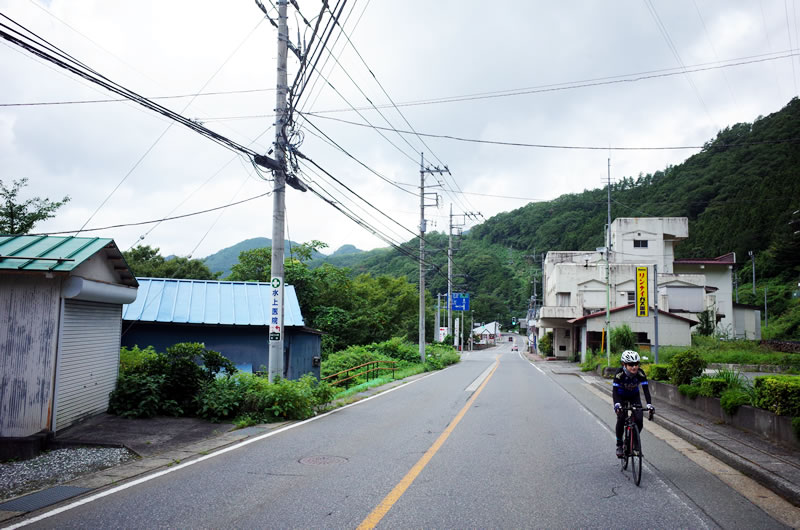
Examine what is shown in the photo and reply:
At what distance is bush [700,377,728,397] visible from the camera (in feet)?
38.5

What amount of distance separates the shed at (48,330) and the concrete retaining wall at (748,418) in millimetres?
11288

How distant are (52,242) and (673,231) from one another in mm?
62187

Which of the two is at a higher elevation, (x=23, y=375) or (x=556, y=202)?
(x=556, y=202)

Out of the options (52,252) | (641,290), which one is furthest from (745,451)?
(641,290)

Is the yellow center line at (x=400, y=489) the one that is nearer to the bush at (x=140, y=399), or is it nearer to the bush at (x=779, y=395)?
the bush at (x=140, y=399)

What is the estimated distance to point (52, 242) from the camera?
30.5ft

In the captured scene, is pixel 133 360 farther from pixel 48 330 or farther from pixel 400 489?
pixel 400 489

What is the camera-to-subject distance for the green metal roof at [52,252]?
8.09m

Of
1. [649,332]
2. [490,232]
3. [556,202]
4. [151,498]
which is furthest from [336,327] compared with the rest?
[556,202]

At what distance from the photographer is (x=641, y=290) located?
29922 mm

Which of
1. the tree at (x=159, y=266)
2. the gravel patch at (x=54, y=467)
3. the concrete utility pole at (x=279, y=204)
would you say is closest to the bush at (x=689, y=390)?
the concrete utility pole at (x=279, y=204)

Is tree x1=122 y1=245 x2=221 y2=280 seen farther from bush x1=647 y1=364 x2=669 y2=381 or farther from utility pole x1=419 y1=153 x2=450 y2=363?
bush x1=647 y1=364 x2=669 y2=381

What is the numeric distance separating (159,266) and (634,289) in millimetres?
44682

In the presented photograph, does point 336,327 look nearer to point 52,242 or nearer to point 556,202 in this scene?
point 52,242
